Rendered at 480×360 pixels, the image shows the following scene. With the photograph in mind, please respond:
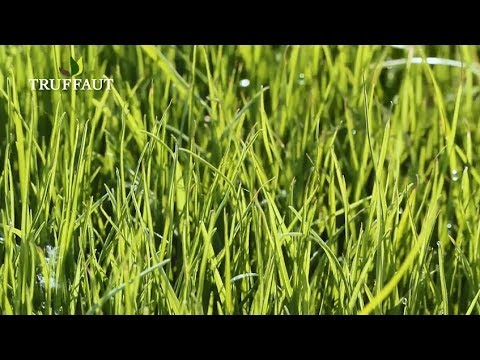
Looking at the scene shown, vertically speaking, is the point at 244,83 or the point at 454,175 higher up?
the point at 244,83

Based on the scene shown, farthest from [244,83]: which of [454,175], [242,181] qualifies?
[454,175]

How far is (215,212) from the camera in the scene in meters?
1.09

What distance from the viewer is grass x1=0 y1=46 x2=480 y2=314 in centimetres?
107

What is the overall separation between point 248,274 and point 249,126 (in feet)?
0.66

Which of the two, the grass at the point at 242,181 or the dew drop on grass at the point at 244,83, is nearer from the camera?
the grass at the point at 242,181

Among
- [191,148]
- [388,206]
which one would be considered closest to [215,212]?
[191,148]

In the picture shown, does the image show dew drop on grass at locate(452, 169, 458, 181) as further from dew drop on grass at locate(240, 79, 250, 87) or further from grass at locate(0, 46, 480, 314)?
dew drop on grass at locate(240, 79, 250, 87)

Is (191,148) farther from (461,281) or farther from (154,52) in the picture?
(461,281)

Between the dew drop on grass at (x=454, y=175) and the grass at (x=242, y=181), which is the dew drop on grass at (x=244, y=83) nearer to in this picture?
the grass at (x=242, y=181)

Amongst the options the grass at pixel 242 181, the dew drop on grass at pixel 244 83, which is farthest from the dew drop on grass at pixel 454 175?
the dew drop on grass at pixel 244 83

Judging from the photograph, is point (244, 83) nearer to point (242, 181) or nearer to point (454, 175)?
point (242, 181)

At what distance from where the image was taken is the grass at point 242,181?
1.07 meters

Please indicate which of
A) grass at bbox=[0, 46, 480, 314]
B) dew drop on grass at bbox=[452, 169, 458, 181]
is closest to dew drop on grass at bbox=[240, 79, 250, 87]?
grass at bbox=[0, 46, 480, 314]

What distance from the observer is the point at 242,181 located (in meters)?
1.12
